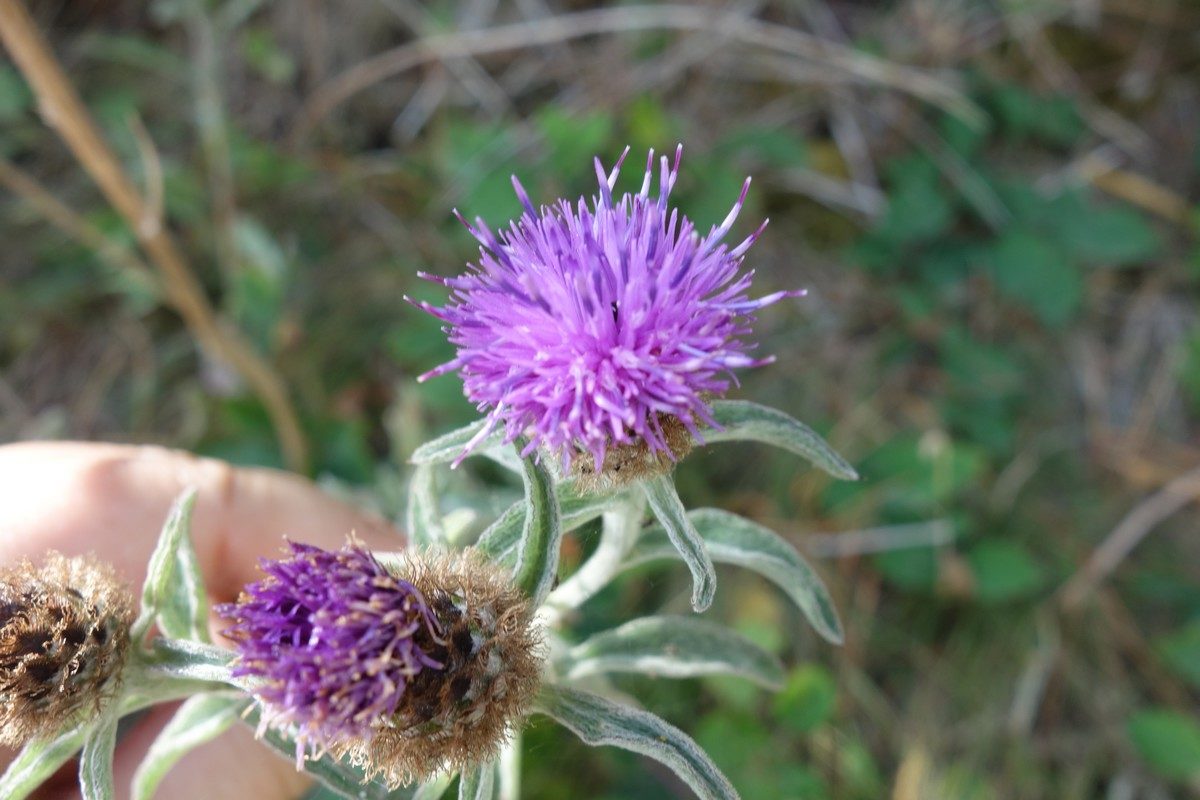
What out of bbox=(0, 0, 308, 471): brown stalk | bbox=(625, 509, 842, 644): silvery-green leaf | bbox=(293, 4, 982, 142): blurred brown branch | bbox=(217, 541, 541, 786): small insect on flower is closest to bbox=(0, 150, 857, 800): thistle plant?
bbox=(217, 541, 541, 786): small insect on flower

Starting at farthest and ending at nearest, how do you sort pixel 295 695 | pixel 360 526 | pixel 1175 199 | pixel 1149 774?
1. pixel 1175 199
2. pixel 1149 774
3. pixel 360 526
4. pixel 295 695

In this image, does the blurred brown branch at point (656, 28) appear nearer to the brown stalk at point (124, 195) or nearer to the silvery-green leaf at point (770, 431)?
the brown stalk at point (124, 195)

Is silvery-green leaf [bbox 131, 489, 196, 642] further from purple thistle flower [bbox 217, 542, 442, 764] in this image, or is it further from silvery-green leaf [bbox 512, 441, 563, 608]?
silvery-green leaf [bbox 512, 441, 563, 608]

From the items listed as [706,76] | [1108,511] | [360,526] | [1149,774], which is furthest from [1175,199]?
[360,526]

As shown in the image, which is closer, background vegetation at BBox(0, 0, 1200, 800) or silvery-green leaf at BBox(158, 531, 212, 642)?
silvery-green leaf at BBox(158, 531, 212, 642)

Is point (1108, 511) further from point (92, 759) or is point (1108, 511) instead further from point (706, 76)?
point (92, 759)

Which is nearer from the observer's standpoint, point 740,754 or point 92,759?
point 92,759

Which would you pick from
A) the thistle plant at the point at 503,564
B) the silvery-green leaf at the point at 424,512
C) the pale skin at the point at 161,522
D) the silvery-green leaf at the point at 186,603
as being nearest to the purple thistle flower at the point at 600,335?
the thistle plant at the point at 503,564
